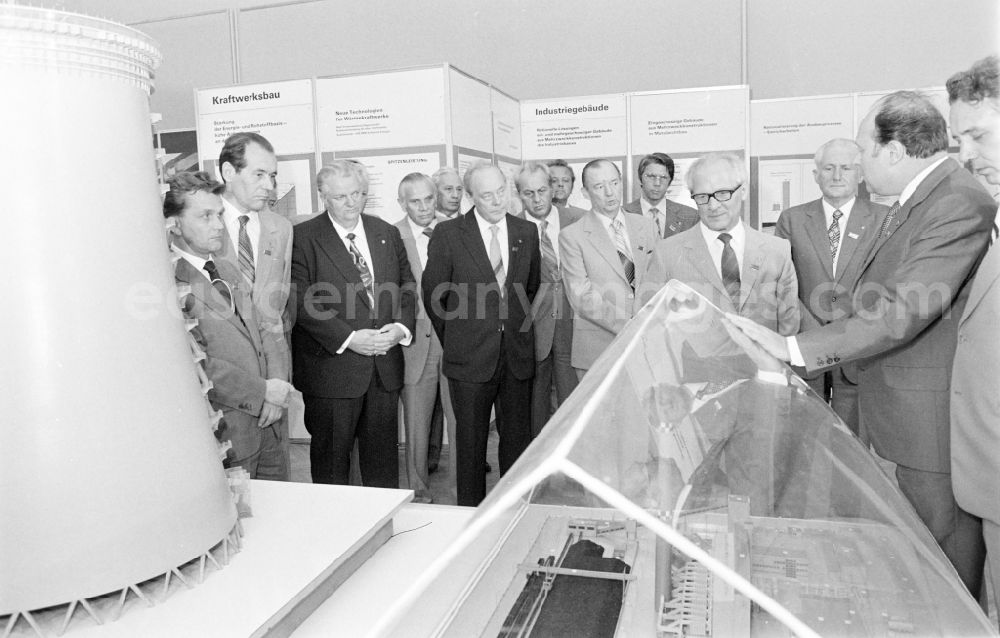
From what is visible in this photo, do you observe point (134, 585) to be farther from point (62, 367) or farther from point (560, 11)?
point (560, 11)

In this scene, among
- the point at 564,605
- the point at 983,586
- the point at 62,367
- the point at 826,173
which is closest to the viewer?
the point at 62,367

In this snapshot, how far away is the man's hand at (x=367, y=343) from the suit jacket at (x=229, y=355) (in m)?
0.90

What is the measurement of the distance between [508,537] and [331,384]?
252 cm

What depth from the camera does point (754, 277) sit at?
3371 mm

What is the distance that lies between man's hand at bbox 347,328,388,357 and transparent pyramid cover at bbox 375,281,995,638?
8.01ft

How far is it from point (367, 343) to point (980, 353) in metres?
2.43

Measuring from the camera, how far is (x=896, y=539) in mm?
920

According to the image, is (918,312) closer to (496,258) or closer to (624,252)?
(624,252)

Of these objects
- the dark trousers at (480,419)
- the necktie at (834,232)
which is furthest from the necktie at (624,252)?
the necktie at (834,232)

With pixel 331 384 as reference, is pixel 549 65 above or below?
above

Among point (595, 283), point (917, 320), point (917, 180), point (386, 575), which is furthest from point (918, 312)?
point (595, 283)

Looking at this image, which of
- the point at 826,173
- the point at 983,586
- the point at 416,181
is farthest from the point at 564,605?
the point at 826,173

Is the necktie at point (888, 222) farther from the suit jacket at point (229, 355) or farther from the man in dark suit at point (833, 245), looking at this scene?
the suit jacket at point (229, 355)

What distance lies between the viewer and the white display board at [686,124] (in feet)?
18.8
